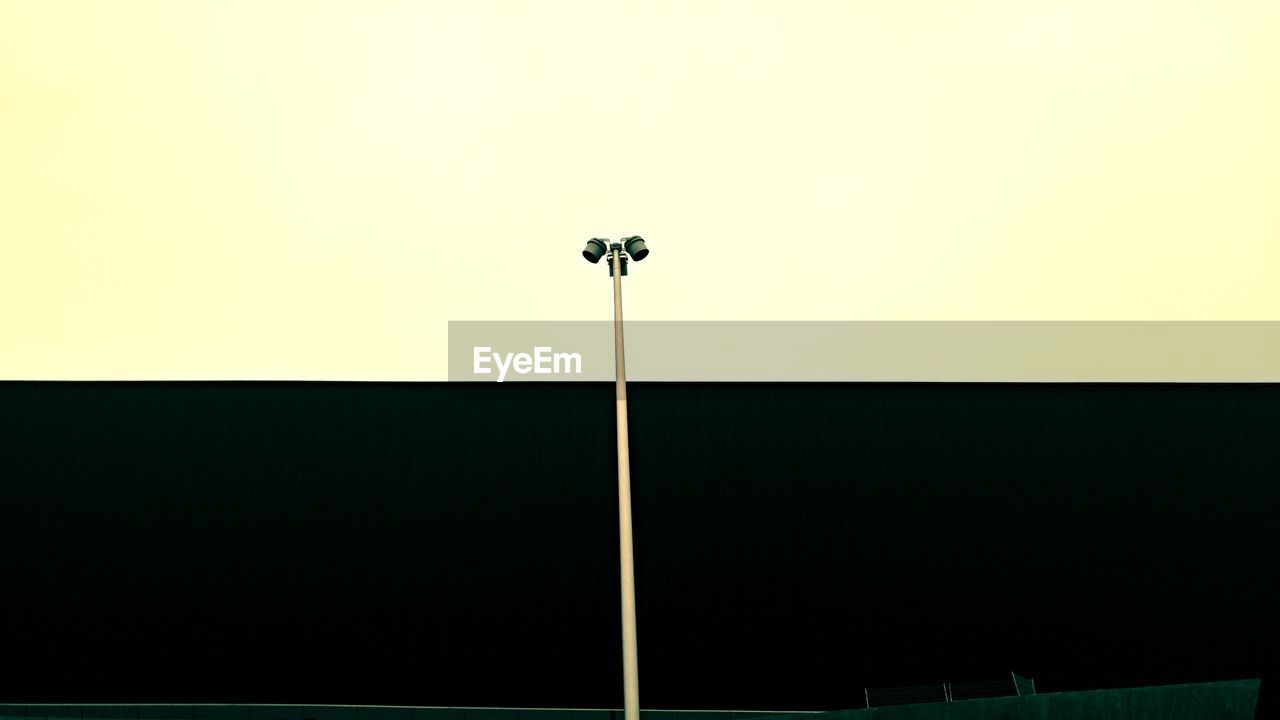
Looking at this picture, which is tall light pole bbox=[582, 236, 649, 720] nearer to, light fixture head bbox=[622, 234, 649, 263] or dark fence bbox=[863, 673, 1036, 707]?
light fixture head bbox=[622, 234, 649, 263]

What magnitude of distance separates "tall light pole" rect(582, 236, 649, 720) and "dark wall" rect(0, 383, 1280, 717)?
9.17 metres

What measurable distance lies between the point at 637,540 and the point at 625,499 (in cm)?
1025

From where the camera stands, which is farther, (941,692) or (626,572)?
(941,692)

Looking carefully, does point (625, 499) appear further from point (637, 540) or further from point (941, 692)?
point (941, 692)

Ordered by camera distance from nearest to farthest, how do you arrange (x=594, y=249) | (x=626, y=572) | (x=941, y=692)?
(x=626, y=572)
(x=594, y=249)
(x=941, y=692)

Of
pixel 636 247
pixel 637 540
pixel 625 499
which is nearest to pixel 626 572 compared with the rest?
pixel 625 499

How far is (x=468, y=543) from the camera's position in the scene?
19.8 meters

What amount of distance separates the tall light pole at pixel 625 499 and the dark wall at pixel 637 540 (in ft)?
30.1

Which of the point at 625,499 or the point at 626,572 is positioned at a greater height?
the point at 625,499

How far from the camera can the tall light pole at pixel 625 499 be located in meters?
8.57

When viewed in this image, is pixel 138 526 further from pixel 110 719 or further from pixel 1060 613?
pixel 1060 613

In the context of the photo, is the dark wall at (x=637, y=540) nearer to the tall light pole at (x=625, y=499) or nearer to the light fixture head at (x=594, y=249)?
the tall light pole at (x=625, y=499)

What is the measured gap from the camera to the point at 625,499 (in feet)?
31.4

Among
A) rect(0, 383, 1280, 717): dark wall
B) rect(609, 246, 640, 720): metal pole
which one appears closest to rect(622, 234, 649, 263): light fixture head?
rect(609, 246, 640, 720): metal pole
